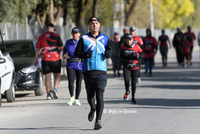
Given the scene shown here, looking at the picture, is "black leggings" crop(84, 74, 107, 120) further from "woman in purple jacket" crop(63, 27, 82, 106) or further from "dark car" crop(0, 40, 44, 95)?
"dark car" crop(0, 40, 44, 95)

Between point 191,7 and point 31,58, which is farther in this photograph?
point 191,7

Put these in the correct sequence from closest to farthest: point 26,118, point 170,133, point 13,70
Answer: point 170,133
point 26,118
point 13,70

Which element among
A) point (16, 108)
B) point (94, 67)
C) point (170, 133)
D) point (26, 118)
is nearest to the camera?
point (170, 133)

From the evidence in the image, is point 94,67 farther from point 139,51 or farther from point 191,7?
point 191,7

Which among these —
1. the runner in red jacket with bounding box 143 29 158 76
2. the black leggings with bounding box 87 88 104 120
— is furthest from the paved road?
the runner in red jacket with bounding box 143 29 158 76

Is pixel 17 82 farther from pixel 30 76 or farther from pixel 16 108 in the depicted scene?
pixel 16 108

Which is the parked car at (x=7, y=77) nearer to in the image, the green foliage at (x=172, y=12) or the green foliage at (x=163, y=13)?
the green foliage at (x=163, y=13)

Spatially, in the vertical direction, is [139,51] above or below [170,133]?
above

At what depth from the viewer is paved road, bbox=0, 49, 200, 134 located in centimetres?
827

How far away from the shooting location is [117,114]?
9.98 meters

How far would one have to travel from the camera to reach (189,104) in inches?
443

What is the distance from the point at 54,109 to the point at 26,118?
1.30 metres

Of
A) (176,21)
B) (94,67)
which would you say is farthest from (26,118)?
(176,21)

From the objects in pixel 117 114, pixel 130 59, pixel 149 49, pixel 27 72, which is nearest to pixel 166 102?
pixel 130 59
